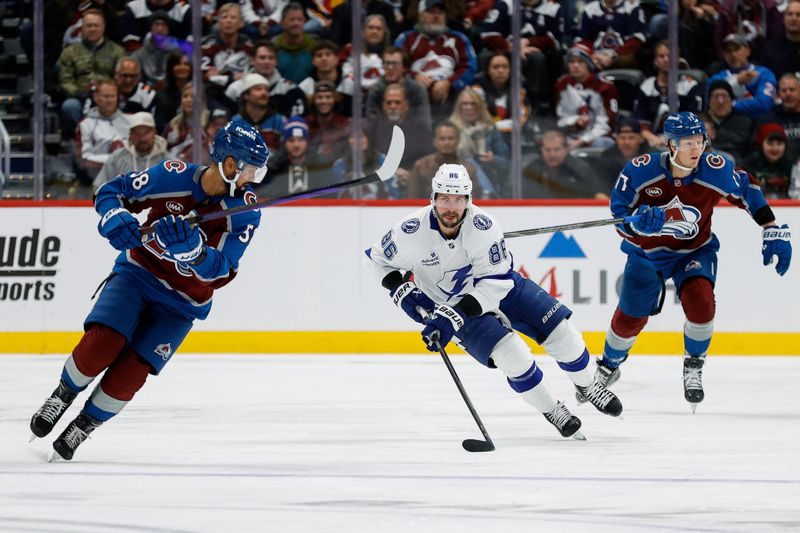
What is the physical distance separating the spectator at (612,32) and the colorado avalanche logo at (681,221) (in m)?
2.81

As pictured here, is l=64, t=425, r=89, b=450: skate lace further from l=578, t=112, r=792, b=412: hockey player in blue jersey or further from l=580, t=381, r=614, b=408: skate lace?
l=578, t=112, r=792, b=412: hockey player in blue jersey

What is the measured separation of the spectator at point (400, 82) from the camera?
855 cm

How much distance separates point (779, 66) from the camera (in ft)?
28.4

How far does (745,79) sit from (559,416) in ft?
14.5

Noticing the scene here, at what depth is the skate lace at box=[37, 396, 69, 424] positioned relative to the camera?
14.7ft

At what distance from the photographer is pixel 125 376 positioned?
14.8ft

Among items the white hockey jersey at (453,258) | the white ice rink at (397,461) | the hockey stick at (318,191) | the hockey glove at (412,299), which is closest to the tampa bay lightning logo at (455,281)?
the white hockey jersey at (453,258)

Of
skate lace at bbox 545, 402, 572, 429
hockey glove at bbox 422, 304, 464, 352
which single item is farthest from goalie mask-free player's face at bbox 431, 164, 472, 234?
skate lace at bbox 545, 402, 572, 429

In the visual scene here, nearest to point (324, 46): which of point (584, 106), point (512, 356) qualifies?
point (584, 106)

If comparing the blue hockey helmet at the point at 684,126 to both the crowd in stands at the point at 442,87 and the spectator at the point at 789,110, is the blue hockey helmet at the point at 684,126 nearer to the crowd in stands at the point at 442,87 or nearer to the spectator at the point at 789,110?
the crowd in stands at the point at 442,87

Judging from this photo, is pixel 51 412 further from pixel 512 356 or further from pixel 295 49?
pixel 295 49

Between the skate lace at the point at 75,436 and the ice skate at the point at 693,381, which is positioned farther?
the ice skate at the point at 693,381

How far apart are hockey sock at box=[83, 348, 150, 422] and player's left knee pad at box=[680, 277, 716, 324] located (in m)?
2.49

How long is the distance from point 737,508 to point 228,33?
19.2ft
